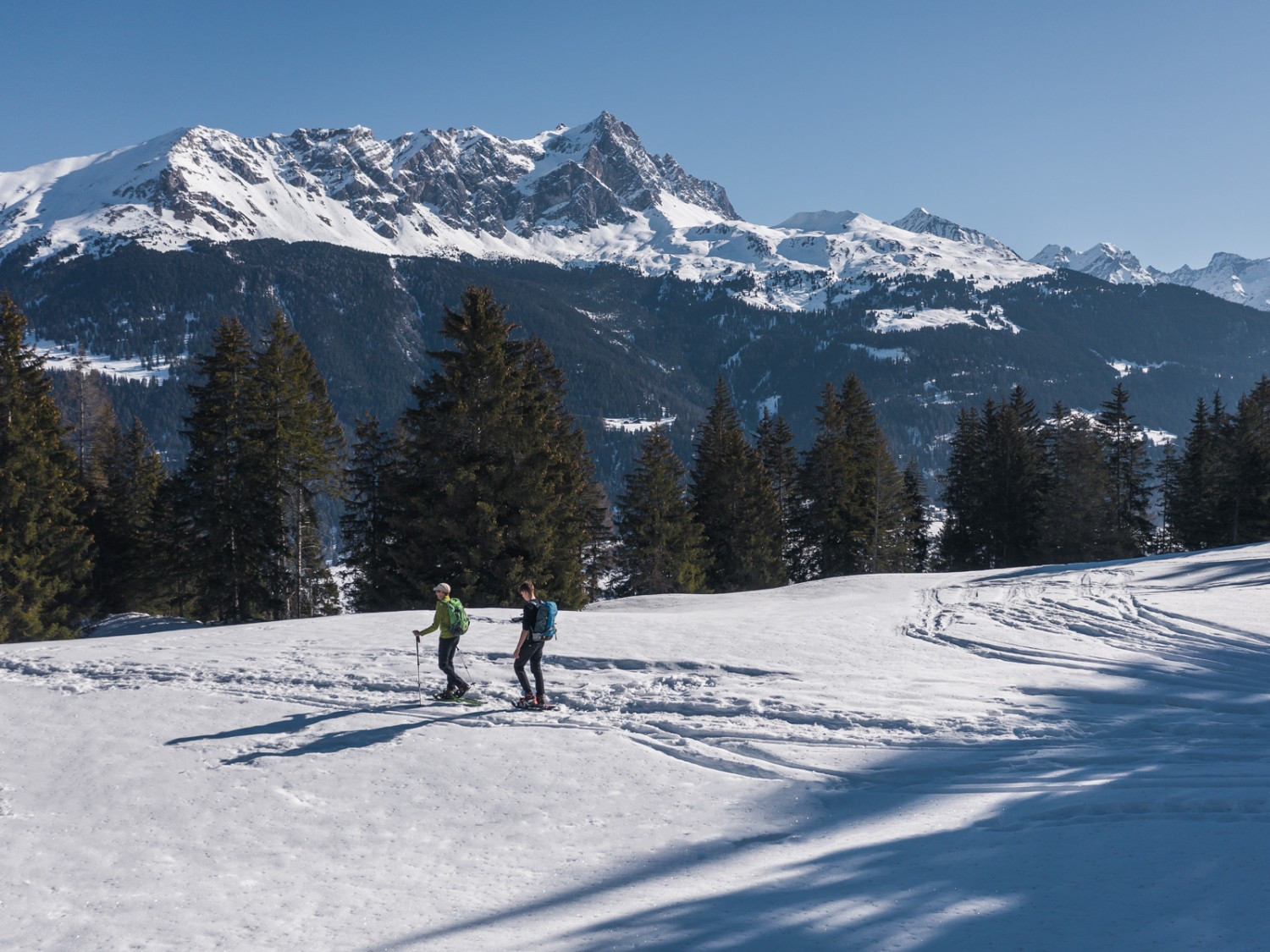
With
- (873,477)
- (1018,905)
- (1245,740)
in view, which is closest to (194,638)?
(1018,905)

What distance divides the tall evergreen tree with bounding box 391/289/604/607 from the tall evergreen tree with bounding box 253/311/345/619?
17.2 ft

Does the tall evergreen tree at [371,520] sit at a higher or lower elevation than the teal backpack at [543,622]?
higher

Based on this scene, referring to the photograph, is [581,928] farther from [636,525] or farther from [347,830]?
[636,525]

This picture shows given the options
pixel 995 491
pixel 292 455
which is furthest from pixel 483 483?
pixel 995 491

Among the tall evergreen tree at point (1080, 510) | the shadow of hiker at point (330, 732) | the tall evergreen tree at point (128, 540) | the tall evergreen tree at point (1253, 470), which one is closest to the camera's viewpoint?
the shadow of hiker at point (330, 732)

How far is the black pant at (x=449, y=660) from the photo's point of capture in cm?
1441

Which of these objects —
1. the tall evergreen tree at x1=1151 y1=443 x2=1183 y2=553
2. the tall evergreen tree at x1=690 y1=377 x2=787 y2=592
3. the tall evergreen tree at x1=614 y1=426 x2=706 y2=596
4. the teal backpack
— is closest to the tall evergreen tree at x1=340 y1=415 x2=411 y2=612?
the tall evergreen tree at x1=614 y1=426 x2=706 y2=596

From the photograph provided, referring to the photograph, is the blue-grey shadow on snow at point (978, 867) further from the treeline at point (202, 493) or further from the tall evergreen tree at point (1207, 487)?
the tall evergreen tree at point (1207, 487)

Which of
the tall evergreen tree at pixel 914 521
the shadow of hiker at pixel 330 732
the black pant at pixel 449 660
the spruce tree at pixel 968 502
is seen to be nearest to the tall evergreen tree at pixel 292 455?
the shadow of hiker at pixel 330 732

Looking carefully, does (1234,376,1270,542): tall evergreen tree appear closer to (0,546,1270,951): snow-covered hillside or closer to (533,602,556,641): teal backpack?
(0,546,1270,951): snow-covered hillside

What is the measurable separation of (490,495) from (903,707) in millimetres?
16841

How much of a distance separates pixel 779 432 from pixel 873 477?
6.59 metres

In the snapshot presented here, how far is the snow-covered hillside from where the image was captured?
308 inches

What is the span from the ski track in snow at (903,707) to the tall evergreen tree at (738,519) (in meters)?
21.8
